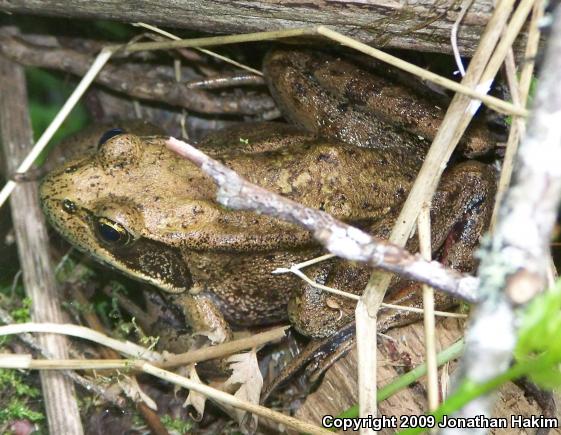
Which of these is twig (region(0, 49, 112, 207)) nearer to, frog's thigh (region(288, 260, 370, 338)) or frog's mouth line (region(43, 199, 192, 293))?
frog's mouth line (region(43, 199, 192, 293))

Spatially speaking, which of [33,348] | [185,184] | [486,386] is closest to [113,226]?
[185,184]

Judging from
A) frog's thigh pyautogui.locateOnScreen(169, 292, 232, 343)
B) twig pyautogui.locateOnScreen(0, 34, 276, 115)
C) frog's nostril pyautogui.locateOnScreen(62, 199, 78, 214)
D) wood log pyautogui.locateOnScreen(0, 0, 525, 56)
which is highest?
twig pyautogui.locateOnScreen(0, 34, 276, 115)

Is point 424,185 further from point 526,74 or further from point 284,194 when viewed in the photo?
point 284,194

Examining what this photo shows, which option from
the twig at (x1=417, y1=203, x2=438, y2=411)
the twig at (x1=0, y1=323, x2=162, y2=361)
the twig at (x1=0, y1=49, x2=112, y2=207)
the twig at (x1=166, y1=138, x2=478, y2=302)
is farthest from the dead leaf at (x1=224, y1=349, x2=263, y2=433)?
the twig at (x1=0, y1=49, x2=112, y2=207)

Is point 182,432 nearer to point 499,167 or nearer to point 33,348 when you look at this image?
point 33,348

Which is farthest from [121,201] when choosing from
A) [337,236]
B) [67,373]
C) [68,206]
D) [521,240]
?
[521,240]
